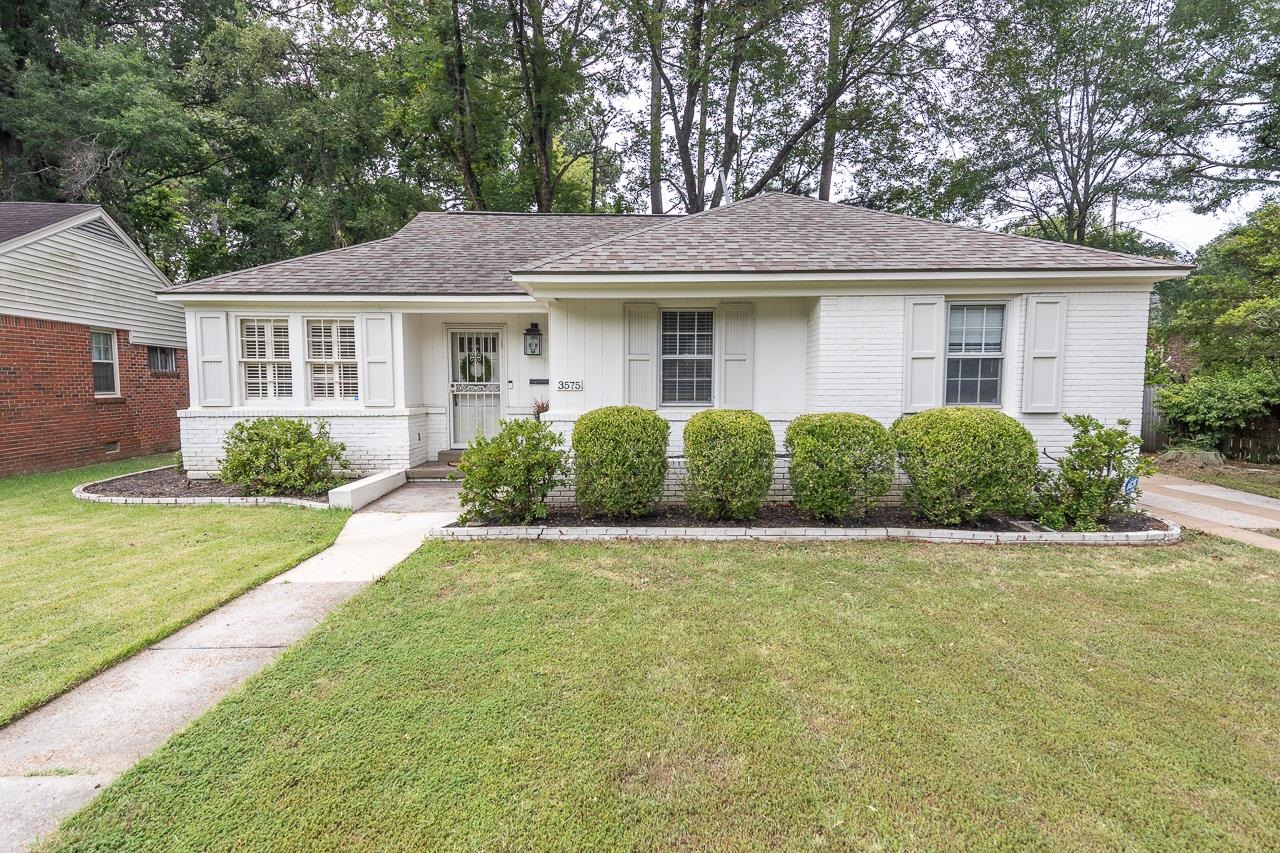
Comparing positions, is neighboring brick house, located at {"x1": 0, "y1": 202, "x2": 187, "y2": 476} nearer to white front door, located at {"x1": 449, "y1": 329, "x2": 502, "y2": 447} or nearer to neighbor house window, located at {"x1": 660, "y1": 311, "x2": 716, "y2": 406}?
white front door, located at {"x1": 449, "y1": 329, "x2": 502, "y2": 447}

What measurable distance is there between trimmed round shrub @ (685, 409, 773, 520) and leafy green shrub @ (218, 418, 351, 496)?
5421mm

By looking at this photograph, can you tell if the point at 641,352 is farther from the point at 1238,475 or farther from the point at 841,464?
the point at 1238,475

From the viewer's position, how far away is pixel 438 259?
31.0ft

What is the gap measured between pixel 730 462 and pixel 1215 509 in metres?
6.77

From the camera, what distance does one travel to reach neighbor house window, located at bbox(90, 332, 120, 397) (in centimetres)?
1066

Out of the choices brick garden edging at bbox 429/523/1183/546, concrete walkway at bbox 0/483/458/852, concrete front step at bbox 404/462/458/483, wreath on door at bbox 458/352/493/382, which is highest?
wreath on door at bbox 458/352/493/382

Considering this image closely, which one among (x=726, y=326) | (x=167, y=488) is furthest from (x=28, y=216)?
(x=726, y=326)

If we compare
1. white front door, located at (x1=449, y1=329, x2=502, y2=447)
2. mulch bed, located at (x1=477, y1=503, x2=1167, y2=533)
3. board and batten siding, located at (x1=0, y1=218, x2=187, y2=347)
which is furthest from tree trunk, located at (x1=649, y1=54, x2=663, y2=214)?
mulch bed, located at (x1=477, y1=503, x2=1167, y2=533)

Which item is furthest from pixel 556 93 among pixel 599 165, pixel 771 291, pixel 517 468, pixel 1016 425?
pixel 1016 425

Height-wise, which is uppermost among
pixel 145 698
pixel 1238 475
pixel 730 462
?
pixel 730 462

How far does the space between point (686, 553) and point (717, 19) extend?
1456 cm

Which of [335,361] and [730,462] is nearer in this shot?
[730,462]

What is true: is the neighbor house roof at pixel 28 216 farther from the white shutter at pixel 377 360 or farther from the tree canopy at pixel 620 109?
the white shutter at pixel 377 360

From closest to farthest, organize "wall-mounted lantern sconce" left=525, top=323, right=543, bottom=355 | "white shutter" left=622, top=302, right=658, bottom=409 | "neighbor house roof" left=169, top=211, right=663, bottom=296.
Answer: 1. "white shutter" left=622, top=302, right=658, bottom=409
2. "neighbor house roof" left=169, top=211, right=663, bottom=296
3. "wall-mounted lantern sconce" left=525, top=323, right=543, bottom=355
